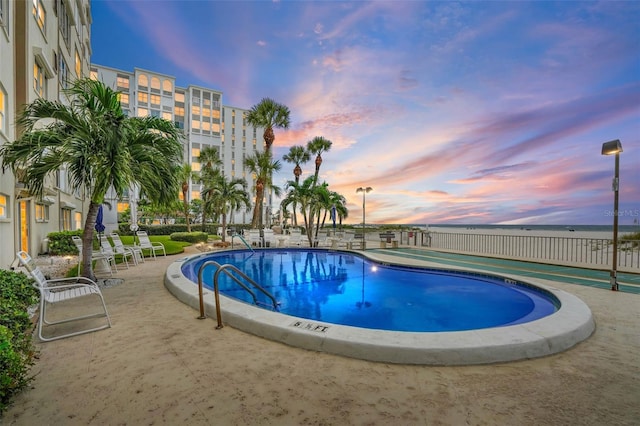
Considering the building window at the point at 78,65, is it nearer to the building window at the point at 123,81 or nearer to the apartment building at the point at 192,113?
the apartment building at the point at 192,113

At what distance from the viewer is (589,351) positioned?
3482 mm

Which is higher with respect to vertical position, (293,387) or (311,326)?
(311,326)

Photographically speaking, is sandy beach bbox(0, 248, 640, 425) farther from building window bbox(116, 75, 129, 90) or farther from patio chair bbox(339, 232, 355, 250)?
building window bbox(116, 75, 129, 90)

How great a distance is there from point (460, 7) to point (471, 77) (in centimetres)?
362

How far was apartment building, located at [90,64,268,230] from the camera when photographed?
165 ft

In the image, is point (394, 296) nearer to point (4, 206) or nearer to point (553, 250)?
point (4, 206)

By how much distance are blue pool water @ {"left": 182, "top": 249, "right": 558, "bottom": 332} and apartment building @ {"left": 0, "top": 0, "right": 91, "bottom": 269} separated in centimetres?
549

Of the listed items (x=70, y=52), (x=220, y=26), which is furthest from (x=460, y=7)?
(x=70, y=52)

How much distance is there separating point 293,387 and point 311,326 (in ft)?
3.67

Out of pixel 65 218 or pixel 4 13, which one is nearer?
pixel 4 13

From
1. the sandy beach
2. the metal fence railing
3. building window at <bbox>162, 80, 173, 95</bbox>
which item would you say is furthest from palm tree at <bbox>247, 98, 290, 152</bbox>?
building window at <bbox>162, 80, 173, 95</bbox>

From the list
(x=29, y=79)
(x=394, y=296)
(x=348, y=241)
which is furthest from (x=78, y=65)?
(x=394, y=296)

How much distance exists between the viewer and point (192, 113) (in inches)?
2188

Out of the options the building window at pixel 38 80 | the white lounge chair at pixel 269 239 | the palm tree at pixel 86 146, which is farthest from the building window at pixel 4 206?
the white lounge chair at pixel 269 239
